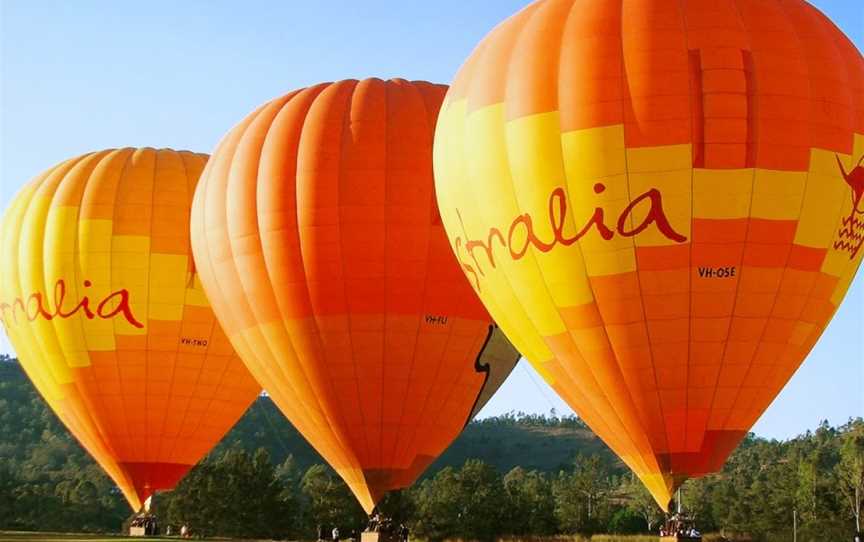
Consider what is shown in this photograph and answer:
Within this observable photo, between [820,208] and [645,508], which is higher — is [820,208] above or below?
above

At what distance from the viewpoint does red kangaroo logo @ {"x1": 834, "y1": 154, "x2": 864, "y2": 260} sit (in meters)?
17.0

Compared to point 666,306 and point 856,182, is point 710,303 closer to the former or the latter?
point 666,306

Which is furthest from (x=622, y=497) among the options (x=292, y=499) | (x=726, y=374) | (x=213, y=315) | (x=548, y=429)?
(x=726, y=374)

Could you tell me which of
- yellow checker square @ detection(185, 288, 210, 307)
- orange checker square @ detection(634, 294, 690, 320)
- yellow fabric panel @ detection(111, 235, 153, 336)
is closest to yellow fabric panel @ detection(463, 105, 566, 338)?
orange checker square @ detection(634, 294, 690, 320)

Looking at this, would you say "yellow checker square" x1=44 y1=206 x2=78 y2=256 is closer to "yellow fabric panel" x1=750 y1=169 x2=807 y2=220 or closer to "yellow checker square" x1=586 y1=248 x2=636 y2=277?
"yellow checker square" x1=586 y1=248 x2=636 y2=277

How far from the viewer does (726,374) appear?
16656mm

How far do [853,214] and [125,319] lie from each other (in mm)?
15009

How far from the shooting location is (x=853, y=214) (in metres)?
17.2

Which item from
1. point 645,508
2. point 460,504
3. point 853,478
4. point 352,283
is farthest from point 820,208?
point 645,508

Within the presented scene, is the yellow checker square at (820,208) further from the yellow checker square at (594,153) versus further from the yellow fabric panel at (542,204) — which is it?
the yellow fabric panel at (542,204)

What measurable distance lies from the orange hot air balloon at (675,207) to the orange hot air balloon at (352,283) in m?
3.55

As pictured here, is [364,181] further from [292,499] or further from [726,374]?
[292,499]

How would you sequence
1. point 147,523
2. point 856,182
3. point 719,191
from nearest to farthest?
point 719,191, point 856,182, point 147,523

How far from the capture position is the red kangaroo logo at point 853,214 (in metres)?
17.0
